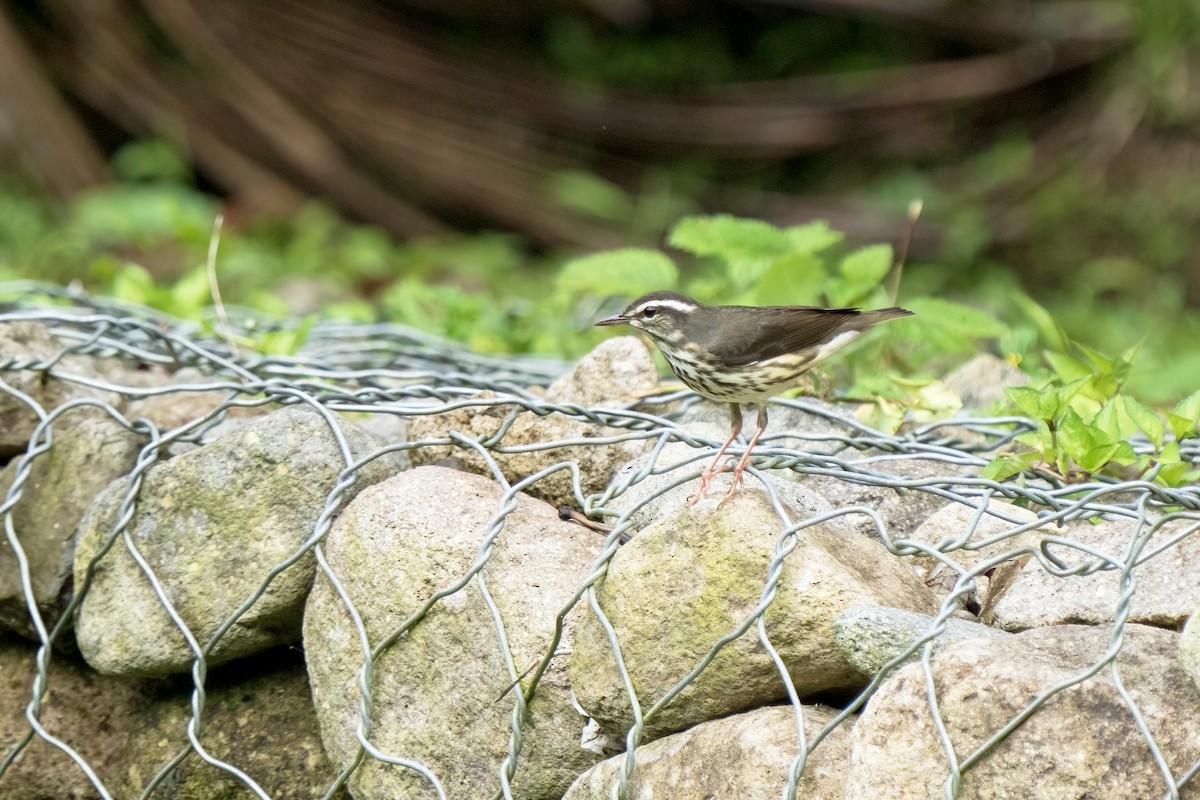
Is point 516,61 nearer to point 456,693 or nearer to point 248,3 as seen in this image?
point 248,3

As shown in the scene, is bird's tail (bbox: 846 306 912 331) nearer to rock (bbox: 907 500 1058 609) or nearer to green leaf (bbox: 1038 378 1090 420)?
green leaf (bbox: 1038 378 1090 420)

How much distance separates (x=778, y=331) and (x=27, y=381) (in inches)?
72.8

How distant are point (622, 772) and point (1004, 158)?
7.21m

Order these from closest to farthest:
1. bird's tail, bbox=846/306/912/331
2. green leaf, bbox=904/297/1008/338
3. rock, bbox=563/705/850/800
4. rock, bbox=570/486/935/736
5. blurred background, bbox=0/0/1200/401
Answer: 1. rock, bbox=563/705/850/800
2. rock, bbox=570/486/935/736
3. bird's tail, bbox=846/306/912/331
4. green leaf, bbox=904/297/1008/338
5. blurred background, bbox=0/0/1200/401

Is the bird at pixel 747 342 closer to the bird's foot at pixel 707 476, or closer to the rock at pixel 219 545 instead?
the bird's foot at pixel 707 476

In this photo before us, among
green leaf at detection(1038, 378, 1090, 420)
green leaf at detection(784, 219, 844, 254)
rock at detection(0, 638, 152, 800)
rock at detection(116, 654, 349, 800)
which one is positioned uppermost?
green leaf at detection(1038, 378, 1090, 420)

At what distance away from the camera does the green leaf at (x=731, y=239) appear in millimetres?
4223

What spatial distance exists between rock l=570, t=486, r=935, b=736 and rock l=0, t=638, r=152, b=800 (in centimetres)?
130

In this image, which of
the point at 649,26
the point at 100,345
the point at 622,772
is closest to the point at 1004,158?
the point at 649,26

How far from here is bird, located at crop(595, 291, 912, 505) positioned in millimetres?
3104

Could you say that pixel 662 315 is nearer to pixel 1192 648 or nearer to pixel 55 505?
pixel 55 505

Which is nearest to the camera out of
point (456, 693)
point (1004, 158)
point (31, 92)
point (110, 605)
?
point (456, 693)

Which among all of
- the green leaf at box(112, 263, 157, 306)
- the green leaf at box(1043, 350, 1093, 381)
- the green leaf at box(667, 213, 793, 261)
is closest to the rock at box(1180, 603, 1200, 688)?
the green leaf at box(1043, 350, 1093, 381)

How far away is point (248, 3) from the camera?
8070mm
